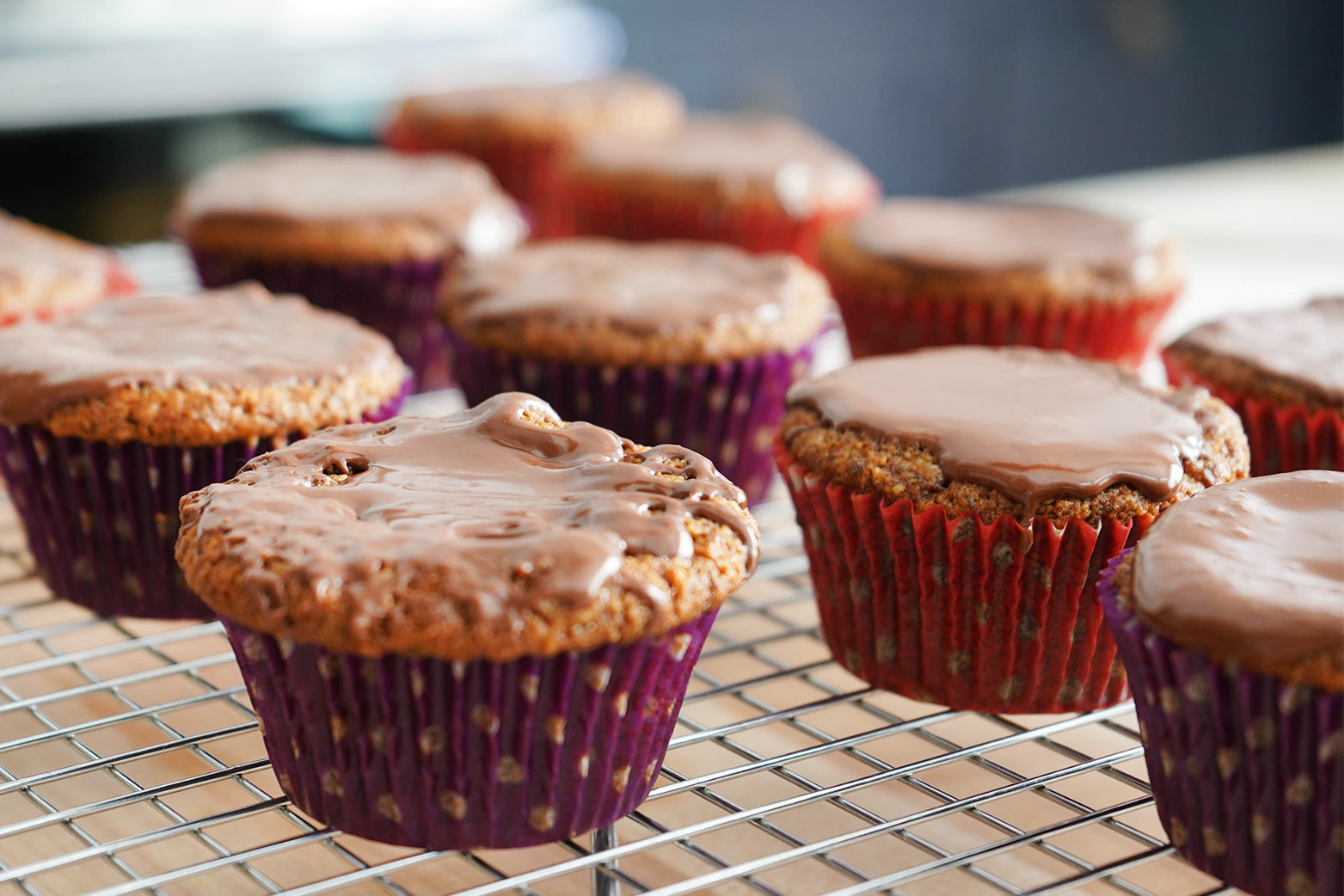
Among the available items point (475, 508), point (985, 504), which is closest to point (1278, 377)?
point (985, 504)

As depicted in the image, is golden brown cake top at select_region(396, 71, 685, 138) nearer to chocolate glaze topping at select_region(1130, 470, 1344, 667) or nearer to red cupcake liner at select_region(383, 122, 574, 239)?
red cupcake liner at select_region(383, 122, 574, 239)

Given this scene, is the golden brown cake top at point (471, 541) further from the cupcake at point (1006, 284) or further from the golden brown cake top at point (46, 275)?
the cupcake at point (1006, 284)

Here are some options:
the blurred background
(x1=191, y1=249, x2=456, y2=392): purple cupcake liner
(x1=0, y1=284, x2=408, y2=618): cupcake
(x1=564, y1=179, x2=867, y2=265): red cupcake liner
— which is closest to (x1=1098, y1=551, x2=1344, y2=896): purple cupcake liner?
(x1=0, y1=284, x2=408, y2=618): cupcake

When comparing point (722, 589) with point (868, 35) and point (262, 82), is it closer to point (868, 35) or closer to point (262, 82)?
point (262, 82)

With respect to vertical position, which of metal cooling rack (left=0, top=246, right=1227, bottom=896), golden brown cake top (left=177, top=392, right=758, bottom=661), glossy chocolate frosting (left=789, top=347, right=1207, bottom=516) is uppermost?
golden brown cake top (left=177, top=392, right=758, bottom=661)

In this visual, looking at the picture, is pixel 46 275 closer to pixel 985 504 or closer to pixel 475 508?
pixel 475 508

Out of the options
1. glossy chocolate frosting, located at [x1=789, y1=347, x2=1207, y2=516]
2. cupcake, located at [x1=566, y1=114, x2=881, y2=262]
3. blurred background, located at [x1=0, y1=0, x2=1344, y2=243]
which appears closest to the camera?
glossy chocolate frosting, located at [x1=789, y1=347, x2=1207, y2=516]
